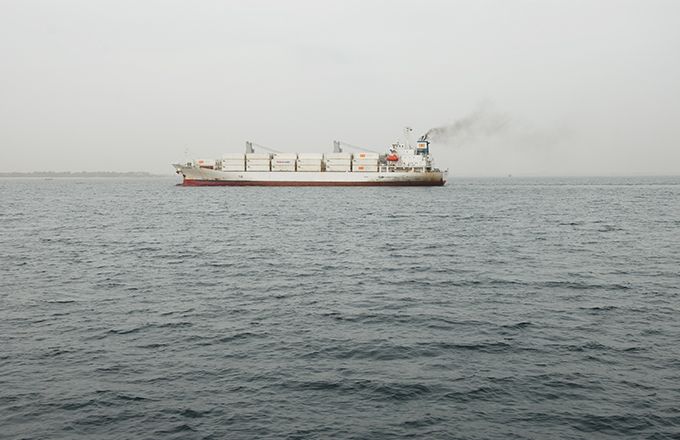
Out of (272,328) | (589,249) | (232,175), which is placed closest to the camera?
(272,328)

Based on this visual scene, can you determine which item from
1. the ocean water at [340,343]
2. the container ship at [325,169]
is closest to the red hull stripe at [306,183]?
the container ship at [325,169]

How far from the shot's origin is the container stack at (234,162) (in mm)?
118375

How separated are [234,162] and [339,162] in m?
24.3

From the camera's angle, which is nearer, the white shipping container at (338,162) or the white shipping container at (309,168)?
the white shipping container at (338,162)

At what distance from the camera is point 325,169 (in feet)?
387

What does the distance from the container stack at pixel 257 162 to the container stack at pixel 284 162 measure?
1670mm

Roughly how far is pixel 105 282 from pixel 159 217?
3401cm


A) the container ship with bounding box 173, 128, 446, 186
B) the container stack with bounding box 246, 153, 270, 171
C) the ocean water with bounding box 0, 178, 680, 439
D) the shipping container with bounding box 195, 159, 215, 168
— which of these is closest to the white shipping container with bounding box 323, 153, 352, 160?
the container ship with bounding box 173, 128, 446, 186

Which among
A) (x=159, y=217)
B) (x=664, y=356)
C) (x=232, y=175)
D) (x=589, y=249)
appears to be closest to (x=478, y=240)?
(x=589, y=249)

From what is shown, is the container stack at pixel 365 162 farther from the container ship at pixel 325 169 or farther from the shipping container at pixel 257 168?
the shipping container at pixel 257 168

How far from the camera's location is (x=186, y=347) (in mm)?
14266

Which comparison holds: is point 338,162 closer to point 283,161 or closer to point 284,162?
point 284,162

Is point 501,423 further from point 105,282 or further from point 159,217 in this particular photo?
point 159,217

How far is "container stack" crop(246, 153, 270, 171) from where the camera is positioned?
118125 mm
